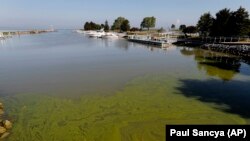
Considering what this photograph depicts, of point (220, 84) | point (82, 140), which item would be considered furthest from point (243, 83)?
point (82, 140)

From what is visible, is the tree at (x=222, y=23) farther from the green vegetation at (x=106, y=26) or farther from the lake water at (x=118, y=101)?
the green vegetation at (x=106, y=26)

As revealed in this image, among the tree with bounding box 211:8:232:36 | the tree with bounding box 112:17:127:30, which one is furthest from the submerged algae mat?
the tree with bounding box 112:17:127:30

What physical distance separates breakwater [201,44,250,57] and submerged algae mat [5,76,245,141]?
26.7 m

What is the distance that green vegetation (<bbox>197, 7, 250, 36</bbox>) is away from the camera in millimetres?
52375

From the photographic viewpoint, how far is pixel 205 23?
2670 inches

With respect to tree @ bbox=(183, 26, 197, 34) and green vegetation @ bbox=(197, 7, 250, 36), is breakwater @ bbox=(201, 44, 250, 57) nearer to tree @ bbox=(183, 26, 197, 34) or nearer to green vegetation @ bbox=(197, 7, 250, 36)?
green vegetation @ bbox=(197, 7, 250, 36)

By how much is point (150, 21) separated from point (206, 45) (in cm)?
8699

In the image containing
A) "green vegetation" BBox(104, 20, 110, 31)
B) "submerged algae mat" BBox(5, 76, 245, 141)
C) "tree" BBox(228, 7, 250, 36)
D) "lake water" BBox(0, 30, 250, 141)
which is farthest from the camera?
"green vegetation" BBox(104, 20, 110, 31)

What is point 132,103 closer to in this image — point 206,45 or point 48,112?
point 48,112

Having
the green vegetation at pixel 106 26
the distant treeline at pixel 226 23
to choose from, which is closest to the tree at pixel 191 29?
the distant treeline at pixel 226 23

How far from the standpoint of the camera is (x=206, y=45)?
5497 centimetres

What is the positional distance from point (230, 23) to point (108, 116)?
48.6 meters

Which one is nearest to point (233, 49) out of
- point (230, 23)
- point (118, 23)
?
point (230, 23)

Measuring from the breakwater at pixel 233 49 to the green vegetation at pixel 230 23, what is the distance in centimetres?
651
